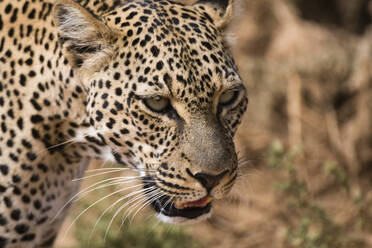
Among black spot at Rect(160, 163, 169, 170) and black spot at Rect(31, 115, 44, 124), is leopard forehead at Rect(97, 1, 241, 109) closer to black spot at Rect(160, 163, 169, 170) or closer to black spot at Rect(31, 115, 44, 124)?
black spot at Rect(160, 163, 169, 170)

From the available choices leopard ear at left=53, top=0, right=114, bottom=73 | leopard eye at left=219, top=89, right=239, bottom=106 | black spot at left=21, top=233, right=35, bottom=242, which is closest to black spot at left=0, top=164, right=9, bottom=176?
black spot at left=21, top=233, right=35, bottom=242

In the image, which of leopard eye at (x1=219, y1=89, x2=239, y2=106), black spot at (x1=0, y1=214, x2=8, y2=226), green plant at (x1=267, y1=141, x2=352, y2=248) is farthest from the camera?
green plant at (x1=267, y1=141, x2=352, y2=248)

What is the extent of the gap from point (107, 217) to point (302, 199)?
183cm

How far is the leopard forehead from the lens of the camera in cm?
351

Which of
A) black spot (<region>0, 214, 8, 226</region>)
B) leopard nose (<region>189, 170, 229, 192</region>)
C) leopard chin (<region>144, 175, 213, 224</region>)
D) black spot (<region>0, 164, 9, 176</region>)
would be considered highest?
leopard nose (<region>189, 170, 229, 192</region>)

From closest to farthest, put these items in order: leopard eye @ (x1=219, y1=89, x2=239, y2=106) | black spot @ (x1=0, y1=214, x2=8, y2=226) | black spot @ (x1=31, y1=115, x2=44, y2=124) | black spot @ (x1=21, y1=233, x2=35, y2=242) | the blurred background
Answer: leopard eye @ (x1=219, y1=89, x2=239, y2=106), black spot @ (x1=31, y1=115, x2=44, y2=124), black spot @ (x1=0, y1=214, x2=8, y2=226), black spot @ (x1=21, y1=233, x2=35, y2=242), the blurred background

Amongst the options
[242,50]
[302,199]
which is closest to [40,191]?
[302,199]

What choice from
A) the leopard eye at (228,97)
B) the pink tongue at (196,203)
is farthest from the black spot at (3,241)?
the leopard eye at (228,97)

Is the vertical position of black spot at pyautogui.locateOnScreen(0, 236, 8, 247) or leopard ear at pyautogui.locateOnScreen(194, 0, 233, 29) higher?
leopard ear at pyautogui.locateOnScreen(194, 0, 233, 29)

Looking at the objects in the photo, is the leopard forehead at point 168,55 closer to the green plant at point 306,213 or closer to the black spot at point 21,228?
the black spot at point 21,228

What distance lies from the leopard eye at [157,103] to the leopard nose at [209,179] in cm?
40

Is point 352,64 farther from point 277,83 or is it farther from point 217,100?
point 217,100

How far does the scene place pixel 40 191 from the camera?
4051 millimetres

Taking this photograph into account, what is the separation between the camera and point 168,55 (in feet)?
11.6
